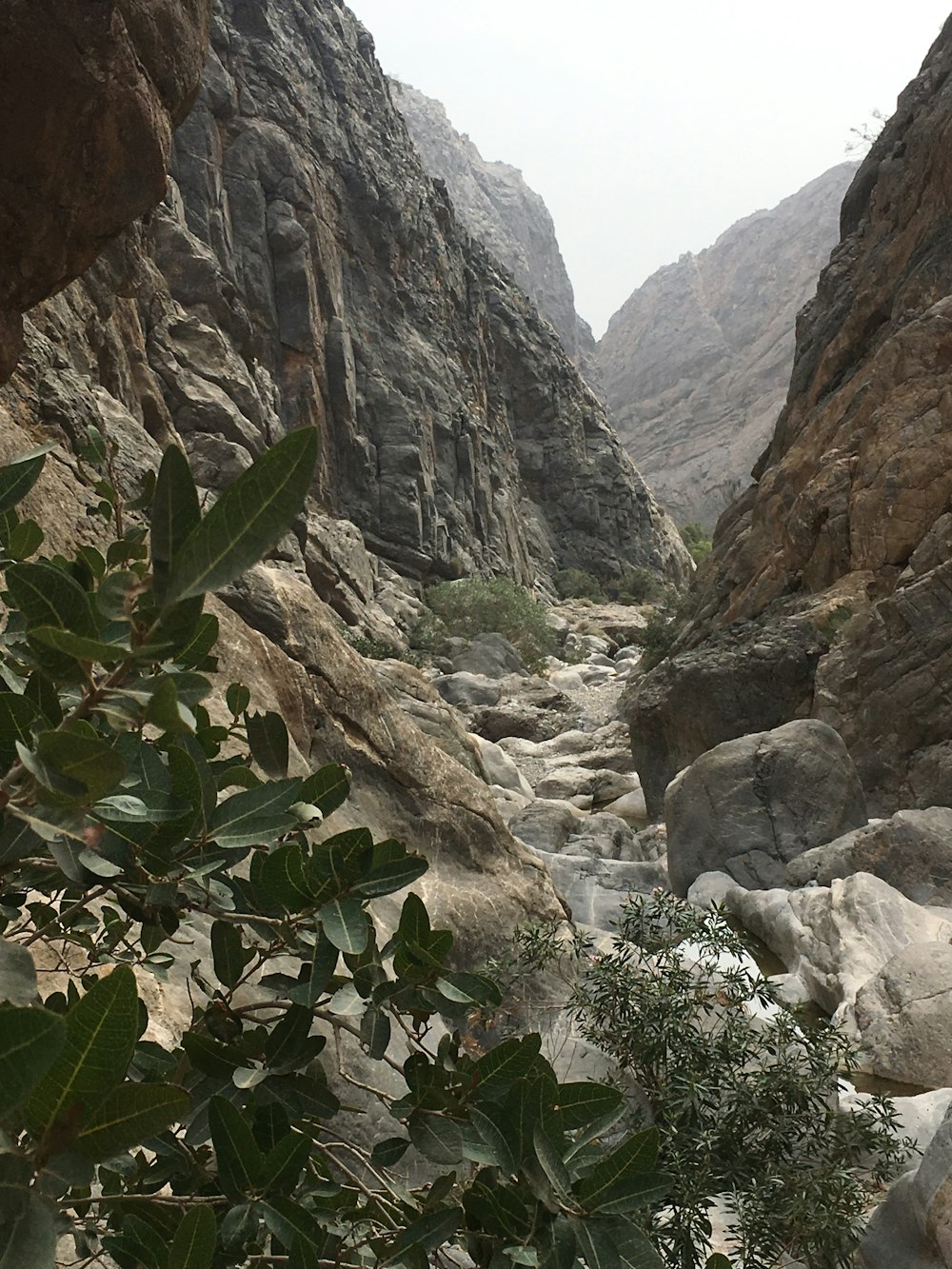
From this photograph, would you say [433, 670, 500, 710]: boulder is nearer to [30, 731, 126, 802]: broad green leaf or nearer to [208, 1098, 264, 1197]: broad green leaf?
[208, 1098, 264, 1197]: broad green leaf

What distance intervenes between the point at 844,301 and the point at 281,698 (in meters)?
17.0

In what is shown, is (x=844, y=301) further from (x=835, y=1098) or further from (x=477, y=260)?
(x=477, y=260)

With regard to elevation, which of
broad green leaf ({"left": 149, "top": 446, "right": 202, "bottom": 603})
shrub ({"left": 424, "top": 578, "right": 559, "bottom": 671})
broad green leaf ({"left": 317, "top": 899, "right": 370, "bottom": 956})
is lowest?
shrub ({"left": 424, "top": 578, "right": 559, "bottom": 671})

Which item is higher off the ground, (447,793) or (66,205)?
(66,205)

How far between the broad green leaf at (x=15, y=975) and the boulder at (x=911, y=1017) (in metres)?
5.01

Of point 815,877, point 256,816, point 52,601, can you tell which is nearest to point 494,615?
point 815,877

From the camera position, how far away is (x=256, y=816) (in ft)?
2.56

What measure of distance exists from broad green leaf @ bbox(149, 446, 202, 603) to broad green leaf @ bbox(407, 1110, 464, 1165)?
2.19ft

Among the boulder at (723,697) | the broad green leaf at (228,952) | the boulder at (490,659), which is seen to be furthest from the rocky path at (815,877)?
the boulder at (490,659)

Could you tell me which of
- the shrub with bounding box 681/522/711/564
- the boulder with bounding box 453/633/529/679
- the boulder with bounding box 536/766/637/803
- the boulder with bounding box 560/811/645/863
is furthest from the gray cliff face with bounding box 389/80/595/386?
the boulder with bounding box 560/811/645/863

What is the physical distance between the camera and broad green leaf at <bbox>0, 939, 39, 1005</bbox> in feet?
1.86

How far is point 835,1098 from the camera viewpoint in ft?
11.0

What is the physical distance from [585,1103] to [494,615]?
29800 millimetres

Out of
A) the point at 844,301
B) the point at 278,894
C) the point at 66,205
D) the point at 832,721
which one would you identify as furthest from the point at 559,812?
the point at 844,301
